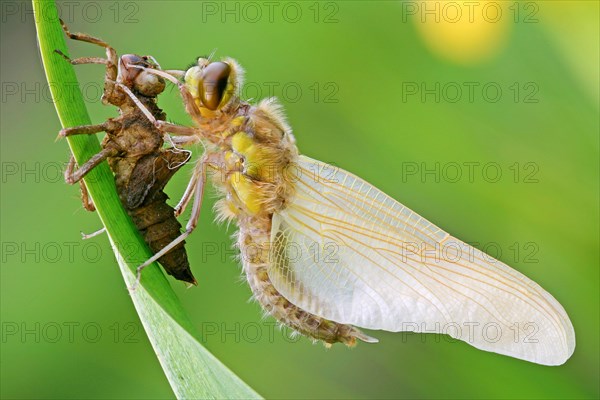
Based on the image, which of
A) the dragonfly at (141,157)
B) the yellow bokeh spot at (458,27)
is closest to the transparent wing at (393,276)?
the dragonfly at (141,157)

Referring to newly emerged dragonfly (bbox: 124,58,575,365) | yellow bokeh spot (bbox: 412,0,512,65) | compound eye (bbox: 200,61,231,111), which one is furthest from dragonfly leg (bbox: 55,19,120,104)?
yellow bokeh spot (bbox: 412,0,512,65)

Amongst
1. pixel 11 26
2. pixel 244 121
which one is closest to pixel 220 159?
pixel 244 121

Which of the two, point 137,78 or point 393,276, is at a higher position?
point 137,78

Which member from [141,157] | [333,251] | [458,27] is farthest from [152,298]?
[458,27]

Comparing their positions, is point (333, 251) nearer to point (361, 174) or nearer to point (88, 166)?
point (361, 174)

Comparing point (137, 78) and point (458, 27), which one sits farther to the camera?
point (458, 27)

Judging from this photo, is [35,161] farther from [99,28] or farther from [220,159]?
[220,159]

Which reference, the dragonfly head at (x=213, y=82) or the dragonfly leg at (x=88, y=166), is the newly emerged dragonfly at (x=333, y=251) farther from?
the dragonfly leg at (x=88, y=166)
